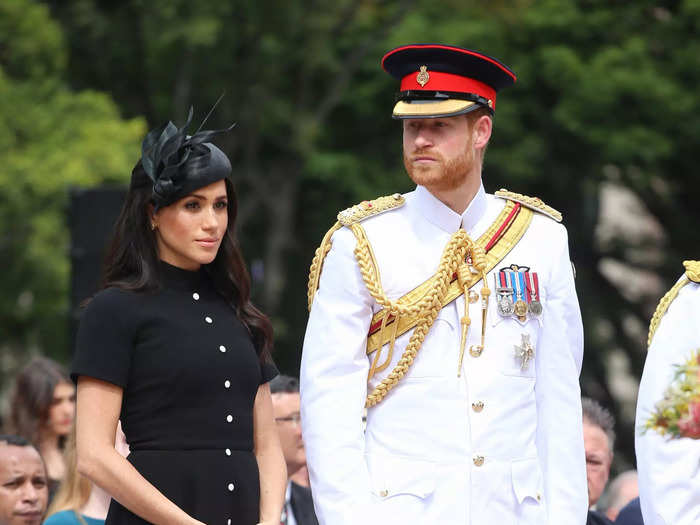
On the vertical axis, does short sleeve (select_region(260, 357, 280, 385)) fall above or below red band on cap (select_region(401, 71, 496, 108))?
below

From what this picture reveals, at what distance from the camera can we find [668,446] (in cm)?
441

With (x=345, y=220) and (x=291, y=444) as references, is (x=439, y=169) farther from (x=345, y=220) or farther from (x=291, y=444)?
(x=291, y=444)

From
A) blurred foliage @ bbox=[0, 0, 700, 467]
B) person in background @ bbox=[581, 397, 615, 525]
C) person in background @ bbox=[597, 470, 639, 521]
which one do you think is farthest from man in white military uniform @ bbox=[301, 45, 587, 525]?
blurred foliage @ bbox=[0, 0, 700, 467]

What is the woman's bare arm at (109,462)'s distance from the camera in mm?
4051

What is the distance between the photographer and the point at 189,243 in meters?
4.32

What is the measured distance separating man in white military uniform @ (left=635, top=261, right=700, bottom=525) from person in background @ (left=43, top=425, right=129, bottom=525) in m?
2.15

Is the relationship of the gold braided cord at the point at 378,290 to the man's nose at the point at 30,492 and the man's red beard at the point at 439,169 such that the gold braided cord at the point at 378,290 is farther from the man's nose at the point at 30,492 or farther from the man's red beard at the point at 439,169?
the man's nose at the point at 30,492

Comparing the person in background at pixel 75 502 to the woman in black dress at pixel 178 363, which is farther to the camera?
the person in background at pixel 75 502

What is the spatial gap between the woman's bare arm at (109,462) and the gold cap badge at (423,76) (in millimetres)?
1288

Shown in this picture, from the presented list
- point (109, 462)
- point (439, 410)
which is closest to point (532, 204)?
point (439, 410)

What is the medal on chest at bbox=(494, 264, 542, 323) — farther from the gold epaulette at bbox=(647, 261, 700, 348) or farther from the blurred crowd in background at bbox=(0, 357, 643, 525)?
the blurred crowd in background at bbox=(0, 357, 643, 525)

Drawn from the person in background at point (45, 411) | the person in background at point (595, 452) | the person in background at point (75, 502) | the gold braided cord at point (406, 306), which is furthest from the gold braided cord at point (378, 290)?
the person in background at point (45, 411)

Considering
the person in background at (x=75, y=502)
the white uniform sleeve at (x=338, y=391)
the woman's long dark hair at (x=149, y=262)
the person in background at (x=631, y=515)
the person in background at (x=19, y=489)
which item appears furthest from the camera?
the person in background at (x=631, y=515)

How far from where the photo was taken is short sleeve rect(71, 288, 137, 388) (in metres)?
4.11
